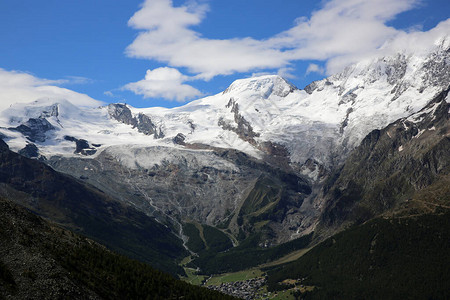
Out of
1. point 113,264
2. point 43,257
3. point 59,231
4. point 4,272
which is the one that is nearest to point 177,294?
point 113,264

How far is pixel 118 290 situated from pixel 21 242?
1205 inches

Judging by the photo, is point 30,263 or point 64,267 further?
point 64,267

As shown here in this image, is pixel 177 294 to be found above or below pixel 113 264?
below

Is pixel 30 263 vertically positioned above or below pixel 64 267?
above

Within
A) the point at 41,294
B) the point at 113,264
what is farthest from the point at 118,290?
the point at 41,294

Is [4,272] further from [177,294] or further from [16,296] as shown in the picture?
[177,294]

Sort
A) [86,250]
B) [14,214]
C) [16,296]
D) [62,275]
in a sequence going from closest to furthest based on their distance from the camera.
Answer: [16,296] < [62,275] < [14,214] < [86,250]

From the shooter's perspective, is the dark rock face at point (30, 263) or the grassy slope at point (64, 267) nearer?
the dark rock face at point (30, 263)

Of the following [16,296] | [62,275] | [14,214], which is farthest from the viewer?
[14,214]

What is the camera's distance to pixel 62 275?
11938cm

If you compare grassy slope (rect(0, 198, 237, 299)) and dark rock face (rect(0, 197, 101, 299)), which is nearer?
dark rock face (rect(0, 197, 101, 299))

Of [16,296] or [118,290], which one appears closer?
[16,296]

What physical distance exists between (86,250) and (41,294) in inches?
1592

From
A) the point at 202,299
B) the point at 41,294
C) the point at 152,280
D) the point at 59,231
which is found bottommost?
the point at 202,299
